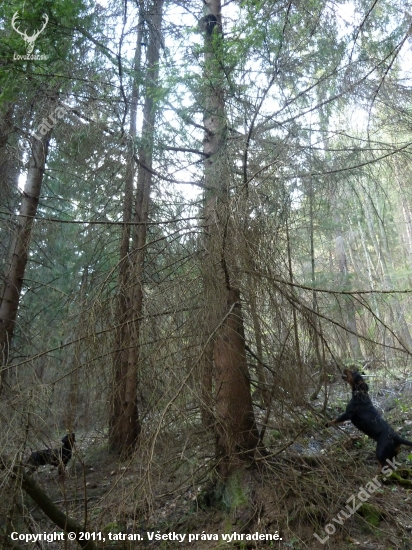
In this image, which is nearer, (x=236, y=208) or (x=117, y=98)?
(x=236, y=208)

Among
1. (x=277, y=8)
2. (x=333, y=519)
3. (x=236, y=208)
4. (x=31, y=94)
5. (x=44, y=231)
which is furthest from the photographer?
(x=44, y=231)

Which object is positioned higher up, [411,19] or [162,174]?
[411,19]

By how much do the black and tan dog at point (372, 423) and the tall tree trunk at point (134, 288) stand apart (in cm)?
Answer: 270

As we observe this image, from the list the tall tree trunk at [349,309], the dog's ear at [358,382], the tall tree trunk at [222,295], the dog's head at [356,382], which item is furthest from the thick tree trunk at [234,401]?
the dog's ear at [358,382]

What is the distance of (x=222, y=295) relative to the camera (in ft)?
12.4

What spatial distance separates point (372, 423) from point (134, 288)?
12.0ft

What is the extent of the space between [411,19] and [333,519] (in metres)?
4.76

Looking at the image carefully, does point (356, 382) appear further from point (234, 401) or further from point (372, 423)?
point (234, 401)

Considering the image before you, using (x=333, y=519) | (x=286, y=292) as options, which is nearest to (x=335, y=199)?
(x=286, y=292)

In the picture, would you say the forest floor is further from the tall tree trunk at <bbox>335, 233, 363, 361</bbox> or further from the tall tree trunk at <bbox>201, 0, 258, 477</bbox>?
the tall tree trunk at <bbox>335, 233, 363, 361</bbox>

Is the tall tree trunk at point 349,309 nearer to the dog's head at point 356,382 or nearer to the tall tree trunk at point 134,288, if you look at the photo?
the dog's head at point 356,382

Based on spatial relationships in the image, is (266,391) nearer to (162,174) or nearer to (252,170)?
(252,170)

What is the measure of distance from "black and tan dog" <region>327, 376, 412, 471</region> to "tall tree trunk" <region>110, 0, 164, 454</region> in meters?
2.70

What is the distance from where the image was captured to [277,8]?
4.69 m
